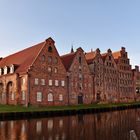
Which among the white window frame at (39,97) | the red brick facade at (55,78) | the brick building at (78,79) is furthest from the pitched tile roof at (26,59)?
the brick building at (78,79)

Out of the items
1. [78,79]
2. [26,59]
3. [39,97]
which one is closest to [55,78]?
[39,97]

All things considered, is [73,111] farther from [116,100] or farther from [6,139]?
[116,100]

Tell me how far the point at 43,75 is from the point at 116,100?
3330 centimetres

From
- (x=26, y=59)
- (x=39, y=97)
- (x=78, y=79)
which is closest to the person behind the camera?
(x=39, y=97)

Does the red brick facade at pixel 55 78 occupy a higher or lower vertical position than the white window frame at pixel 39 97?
higher

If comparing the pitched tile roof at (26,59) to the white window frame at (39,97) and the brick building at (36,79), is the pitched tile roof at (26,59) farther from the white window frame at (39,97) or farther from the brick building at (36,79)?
the white window frame at (39,97)

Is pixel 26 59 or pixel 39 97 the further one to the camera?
pixel 26 59

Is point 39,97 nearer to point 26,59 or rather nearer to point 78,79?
point 26,59

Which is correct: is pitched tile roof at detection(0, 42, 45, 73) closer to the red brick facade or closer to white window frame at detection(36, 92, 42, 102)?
the red brick facade

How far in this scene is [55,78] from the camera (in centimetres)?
→ 5506

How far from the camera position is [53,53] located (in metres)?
54.9

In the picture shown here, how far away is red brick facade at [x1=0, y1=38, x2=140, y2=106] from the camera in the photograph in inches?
2013

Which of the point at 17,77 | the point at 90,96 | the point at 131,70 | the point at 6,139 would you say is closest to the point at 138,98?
the point at 131,70

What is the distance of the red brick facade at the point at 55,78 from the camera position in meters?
51.1
